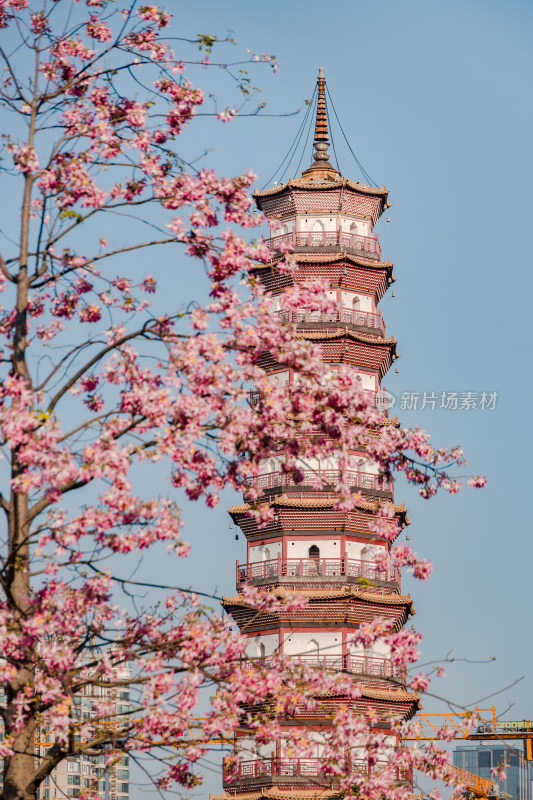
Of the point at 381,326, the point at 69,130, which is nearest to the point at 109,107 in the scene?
the point at 69,130

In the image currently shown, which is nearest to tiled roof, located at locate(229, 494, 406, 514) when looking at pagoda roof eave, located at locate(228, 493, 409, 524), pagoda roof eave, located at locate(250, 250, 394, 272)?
pagoda roof eave, located at locate(228, 493, 409, 524)

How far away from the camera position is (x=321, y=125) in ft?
203

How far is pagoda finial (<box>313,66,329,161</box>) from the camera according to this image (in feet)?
200

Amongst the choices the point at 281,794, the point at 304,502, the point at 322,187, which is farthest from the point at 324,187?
the point at 281,794

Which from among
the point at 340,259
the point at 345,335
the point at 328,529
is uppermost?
the point at 340,259

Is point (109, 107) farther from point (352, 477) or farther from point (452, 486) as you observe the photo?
point (352, 477)

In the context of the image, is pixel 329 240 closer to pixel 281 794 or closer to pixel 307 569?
pixel 307 569

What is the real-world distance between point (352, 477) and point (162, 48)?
1330 inches

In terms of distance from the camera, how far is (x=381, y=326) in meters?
56.8

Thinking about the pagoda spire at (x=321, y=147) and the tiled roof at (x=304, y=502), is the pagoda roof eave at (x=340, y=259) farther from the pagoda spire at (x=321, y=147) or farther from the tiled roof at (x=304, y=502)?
the tiled roof at (x=304, y=502)

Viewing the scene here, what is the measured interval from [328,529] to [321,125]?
19.6m

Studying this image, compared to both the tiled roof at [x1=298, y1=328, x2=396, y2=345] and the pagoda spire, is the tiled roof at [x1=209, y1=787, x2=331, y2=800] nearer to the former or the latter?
the tiled roof at [x1=298, y1=328, x2=396, y2=345]

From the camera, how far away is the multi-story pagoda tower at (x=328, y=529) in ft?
165

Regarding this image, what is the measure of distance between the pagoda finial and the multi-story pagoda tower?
6.26 ft
